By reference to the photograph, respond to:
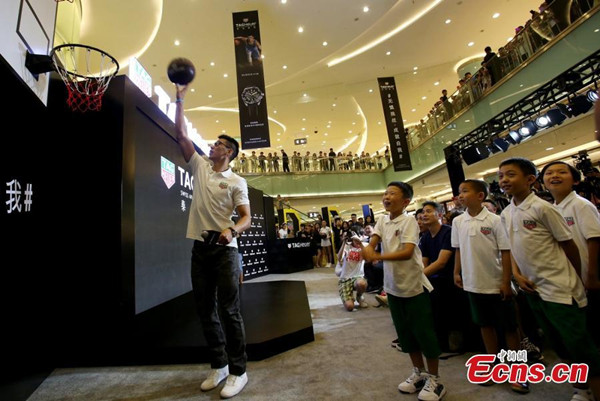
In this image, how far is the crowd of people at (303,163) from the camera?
51.1ft

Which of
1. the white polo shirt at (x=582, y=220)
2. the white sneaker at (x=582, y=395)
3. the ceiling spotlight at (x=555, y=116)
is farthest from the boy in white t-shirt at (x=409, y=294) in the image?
the ceiling spotlight at (x=555, y=116)

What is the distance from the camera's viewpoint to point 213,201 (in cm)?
207

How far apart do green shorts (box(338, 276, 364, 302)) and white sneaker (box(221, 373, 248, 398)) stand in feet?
8.18

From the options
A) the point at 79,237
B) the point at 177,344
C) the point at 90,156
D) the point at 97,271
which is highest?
the point at 90,156

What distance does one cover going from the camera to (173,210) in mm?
3883

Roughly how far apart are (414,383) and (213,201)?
6.20ft

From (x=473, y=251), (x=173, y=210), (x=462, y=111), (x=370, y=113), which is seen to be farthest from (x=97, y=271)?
(x=370, y=113)

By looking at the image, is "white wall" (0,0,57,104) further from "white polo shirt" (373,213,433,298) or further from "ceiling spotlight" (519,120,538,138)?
"ceiling spotlight" (519,120,538,138)

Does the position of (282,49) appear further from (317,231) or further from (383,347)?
(383,347)

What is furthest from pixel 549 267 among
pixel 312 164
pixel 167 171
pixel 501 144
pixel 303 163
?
pixel 312 164

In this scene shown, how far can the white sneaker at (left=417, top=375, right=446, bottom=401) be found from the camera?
5.54 feet

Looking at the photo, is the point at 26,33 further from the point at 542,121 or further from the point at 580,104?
the point at 542,121

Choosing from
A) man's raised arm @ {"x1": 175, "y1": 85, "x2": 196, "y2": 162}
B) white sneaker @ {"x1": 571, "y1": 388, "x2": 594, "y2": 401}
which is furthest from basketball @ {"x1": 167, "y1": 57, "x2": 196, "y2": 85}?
white sneaker @ {"x1": 571, "y1": 388, "x2": 594, "y2": 401}

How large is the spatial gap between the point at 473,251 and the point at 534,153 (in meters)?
9.99
